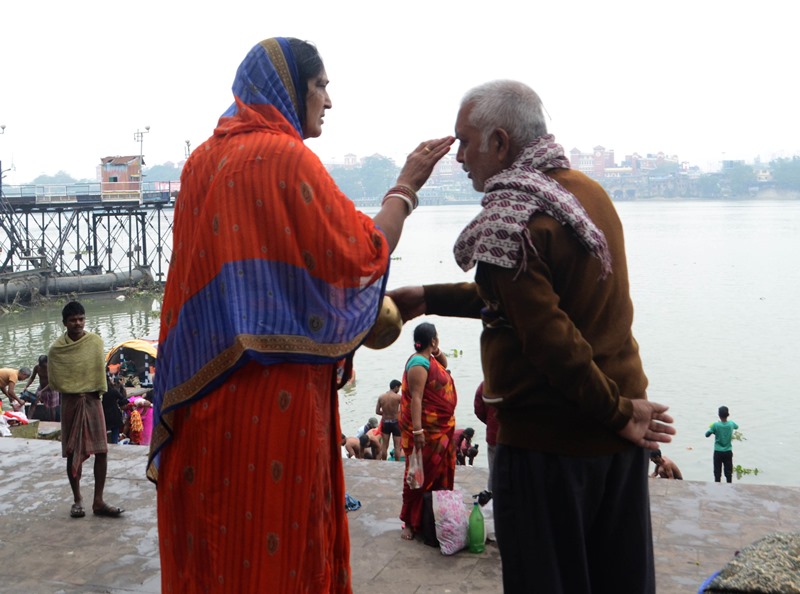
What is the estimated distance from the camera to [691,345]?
26922 mm

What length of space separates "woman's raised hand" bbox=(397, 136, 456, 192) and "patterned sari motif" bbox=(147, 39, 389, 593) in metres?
0.23

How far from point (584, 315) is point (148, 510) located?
150 inches

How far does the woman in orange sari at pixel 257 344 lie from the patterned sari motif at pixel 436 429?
9.26 ft

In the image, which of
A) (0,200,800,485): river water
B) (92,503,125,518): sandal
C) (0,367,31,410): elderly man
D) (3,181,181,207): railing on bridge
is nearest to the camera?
(92,503,125,518): sandal

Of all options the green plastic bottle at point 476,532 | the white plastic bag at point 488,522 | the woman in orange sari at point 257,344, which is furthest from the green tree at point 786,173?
the woman in orange sari at point 257,344

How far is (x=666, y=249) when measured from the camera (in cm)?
6369

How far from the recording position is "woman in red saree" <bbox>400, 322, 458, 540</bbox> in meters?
4.90

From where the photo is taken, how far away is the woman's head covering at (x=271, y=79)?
6.83ft

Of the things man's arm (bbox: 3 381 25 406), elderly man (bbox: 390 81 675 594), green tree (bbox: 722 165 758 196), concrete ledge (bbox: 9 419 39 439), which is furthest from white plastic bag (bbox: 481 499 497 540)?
green tree (bbox: 722 165 758 196)

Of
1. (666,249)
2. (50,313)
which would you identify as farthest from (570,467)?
(666,249)

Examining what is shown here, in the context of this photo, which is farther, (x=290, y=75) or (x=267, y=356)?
(x=290, y=75)

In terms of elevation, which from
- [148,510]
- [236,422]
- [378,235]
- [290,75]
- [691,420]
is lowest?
[691,420]

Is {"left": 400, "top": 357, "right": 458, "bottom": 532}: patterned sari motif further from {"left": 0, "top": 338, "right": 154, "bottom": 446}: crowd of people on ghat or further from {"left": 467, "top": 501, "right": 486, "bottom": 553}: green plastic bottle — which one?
{"left": 0, "top": 338, "right": 154, "bottom": 446}: crowd of people on ghat

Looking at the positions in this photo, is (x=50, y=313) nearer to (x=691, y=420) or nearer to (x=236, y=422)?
(x=691, y=420)
